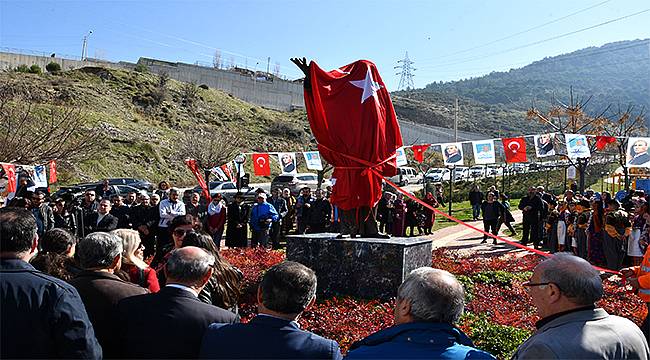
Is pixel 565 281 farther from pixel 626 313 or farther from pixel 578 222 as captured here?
pixel 578 222

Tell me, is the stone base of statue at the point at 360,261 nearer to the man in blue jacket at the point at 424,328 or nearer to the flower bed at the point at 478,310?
the flower bed at the point at 478,310

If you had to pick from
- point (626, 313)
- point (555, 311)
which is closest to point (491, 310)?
point (626, 313)

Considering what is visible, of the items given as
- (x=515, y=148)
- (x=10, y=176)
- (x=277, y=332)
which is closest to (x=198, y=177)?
(x=10, y=176)

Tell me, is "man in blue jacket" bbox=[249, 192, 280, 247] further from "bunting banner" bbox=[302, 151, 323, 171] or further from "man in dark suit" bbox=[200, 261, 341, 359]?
"man in dark suit" bbox=[200, 261, 341, 359]

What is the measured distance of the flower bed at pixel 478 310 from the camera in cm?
542

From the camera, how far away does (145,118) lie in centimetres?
4962

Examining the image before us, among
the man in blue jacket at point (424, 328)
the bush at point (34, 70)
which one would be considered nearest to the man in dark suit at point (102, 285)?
the man in blue jacket at point (424, 328)

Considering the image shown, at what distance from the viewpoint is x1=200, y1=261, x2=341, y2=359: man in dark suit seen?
2.58m

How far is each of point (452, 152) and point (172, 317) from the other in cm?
1701

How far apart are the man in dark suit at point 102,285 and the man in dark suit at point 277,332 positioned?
845 mm

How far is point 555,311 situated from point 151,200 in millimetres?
10315

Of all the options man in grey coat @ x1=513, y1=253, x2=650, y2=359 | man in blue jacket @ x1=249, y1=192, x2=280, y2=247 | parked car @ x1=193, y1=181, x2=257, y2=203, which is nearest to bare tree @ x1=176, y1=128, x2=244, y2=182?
parked car @ x1=193, y1=181, x2=257, y2=203

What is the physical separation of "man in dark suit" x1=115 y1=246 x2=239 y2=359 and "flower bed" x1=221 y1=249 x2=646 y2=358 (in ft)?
8.56

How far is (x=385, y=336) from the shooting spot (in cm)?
245
